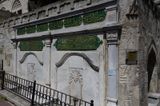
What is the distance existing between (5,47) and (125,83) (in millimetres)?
9589

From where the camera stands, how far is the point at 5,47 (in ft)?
49.9

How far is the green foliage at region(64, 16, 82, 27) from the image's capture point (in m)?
9.18

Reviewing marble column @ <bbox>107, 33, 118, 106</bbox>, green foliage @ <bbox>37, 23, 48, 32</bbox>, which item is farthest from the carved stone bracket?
green foliage @ <bbox>37, 23, 48, 32</bbox>

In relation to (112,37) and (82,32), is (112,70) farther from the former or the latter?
(82,32)

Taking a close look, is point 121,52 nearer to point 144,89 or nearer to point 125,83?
point 125,83

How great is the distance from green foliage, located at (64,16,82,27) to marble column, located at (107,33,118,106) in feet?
5.52

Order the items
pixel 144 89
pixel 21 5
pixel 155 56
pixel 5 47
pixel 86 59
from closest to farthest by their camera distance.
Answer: pixel 144 89, pixel 86 59, pixel 155 56, pixel 5 47, pixel 21 5

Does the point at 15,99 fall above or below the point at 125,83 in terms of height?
below

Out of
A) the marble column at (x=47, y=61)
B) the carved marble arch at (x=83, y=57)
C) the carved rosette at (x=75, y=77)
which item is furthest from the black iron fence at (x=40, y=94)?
the carved marble arch at (x=83, y=57)

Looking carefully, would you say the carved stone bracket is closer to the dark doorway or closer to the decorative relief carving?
the decorative relief carving

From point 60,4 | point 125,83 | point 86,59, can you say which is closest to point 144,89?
point 125,83

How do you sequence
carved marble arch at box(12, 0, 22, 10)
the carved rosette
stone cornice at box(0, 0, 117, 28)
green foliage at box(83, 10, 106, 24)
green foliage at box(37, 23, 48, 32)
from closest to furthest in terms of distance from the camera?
1. green foliage at box(83, 10, 106, 24)
2. stone cornice at box(0, 0, 117, 28)
3. the carved rosette
4. green foliage at box(37, 23, 48, 32)
5. carved marble arch at box(12, 0, 22, 10)

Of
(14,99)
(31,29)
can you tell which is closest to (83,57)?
(14,99)

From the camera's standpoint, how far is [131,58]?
7.69 meters
